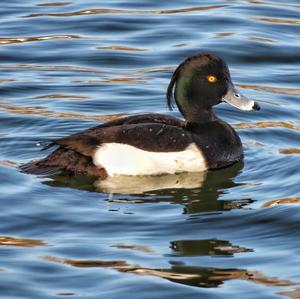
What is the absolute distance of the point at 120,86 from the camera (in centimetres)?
1349

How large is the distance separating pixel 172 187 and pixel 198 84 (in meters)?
1.19

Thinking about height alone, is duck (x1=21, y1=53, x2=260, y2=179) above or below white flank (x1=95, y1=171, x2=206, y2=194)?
above

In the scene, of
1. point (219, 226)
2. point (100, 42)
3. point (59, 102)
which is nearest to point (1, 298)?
point (219, 226)

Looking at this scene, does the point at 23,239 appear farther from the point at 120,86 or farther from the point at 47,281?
the point at 120,86

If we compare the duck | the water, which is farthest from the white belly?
the water

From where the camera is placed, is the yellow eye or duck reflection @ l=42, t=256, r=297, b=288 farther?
the yellow eye

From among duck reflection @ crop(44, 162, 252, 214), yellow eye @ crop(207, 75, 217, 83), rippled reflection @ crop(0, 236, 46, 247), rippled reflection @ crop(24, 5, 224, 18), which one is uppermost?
rippled reflection @ crop(24, 5, 224, 18)

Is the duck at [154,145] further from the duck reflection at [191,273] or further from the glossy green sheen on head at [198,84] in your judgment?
the duck reflection at [191,273]

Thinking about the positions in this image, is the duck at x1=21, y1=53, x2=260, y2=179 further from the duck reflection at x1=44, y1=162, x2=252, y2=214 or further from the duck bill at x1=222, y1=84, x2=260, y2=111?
the duck bill at x1=222, y1=84, x2=260, y2=111

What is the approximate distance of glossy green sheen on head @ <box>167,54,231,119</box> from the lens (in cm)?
1120

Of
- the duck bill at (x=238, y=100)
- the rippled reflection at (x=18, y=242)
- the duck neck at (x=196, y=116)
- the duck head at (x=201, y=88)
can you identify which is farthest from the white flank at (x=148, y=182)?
the rippled reflection at (x=18, y=242)

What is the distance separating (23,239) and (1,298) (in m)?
1.12

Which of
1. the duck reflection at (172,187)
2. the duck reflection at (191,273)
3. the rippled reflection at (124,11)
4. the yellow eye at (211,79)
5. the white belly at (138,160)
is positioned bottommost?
the duck reflection at (191,273)

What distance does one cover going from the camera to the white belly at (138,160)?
35.1 feet
